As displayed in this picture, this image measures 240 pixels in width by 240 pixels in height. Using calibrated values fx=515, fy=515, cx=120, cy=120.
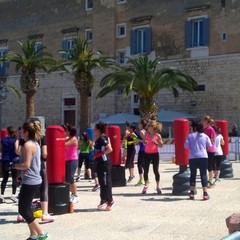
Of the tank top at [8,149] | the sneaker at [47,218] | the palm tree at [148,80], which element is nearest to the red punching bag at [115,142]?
the tank top at [8,149]

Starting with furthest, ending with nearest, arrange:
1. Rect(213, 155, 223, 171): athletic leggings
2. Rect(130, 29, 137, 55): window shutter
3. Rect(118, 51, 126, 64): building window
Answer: Rect(118, 51, 126, 64): building window < Rect(130, 29, 137, 55): window shutter < Rect(213, 155, 223, 171): athletic leggings

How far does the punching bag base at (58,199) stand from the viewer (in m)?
9.54

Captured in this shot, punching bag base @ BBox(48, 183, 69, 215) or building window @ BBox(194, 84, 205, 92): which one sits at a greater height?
building window @ BBox(194, 84, 205, 92)

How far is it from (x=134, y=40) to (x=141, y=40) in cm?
52

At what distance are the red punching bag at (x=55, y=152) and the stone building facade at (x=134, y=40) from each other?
78.3ft

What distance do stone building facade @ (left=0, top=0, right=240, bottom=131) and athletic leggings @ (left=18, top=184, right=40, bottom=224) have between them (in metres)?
26.3

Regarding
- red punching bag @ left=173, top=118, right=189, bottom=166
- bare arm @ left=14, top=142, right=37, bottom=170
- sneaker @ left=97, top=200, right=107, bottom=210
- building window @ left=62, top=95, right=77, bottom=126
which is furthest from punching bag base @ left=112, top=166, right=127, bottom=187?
building window @ left=62, top=95, right=77, bottom=126

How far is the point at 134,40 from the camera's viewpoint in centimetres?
3709

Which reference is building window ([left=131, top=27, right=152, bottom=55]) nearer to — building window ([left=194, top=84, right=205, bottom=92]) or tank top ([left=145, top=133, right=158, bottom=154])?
building window ([left=194, top=84, right=205, bottom=92])

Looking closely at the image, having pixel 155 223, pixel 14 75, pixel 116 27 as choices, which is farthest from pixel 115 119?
pixel 155 223

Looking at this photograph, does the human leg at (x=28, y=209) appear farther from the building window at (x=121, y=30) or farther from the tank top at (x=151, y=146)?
the building window at (x=121, y=30)

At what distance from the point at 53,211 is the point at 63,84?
32249 mm

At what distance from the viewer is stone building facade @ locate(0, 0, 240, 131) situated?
32.9 meters

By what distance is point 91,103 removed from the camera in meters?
39.4
